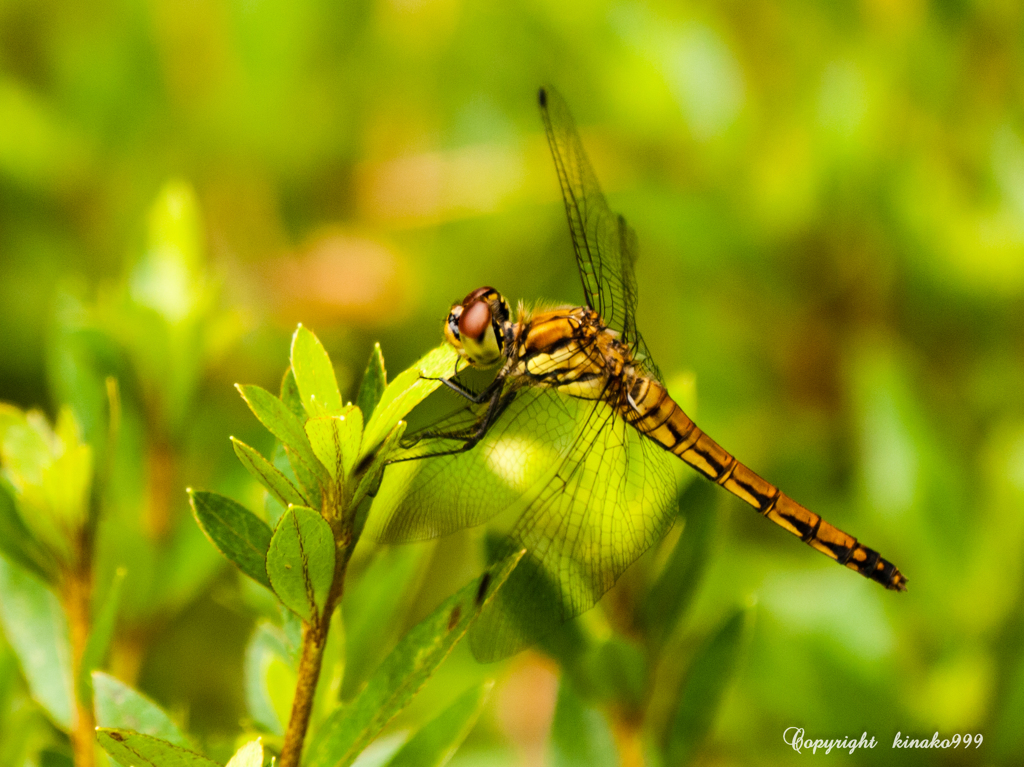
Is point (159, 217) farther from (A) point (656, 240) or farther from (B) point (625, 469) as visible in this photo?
(A) point (656, 240)

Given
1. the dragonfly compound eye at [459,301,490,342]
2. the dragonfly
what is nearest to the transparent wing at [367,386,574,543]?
the dragonfly

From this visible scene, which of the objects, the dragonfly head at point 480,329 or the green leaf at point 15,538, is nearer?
the green leaf at point 15,538

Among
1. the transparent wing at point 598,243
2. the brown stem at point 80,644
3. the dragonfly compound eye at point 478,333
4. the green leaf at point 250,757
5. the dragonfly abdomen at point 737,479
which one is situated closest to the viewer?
the green leaf at point 250,757

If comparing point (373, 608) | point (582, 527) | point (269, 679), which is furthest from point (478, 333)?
point (269, 679)

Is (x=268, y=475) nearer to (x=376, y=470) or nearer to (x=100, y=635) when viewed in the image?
(x=376, y=470)

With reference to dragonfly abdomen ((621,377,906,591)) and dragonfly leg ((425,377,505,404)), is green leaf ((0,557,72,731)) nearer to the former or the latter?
dragonfly leg ((425,377,505,404))

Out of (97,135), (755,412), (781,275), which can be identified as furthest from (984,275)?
(97,135)

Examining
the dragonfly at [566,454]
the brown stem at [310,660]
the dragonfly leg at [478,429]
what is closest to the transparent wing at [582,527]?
the dragonfly at [566,454]

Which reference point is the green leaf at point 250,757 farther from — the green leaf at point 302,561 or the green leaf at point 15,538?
the green leaf at point 15,538
